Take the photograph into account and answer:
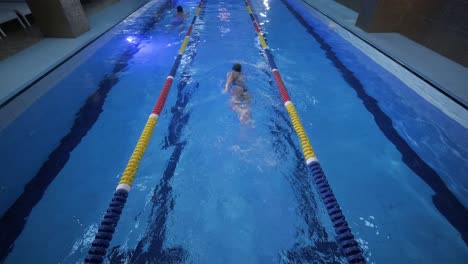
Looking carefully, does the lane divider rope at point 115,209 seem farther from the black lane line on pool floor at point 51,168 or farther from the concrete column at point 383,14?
the concrete column at point 383,14

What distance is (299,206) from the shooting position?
2711mm

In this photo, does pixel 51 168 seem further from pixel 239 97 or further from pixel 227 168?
pixel 239 97

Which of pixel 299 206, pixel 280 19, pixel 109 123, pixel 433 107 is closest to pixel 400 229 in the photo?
pixel 299 206

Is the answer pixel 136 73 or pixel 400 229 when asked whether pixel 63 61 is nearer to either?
pixel 136 73

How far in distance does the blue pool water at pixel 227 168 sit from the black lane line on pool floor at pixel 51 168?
2 cm

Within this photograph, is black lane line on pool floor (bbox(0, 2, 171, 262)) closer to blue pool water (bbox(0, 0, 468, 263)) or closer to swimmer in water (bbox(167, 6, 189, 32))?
blue pool water (bbox(0, 0, 468, 263))

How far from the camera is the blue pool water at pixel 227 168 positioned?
2.35 m

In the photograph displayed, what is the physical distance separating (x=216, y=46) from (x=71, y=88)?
371 cm

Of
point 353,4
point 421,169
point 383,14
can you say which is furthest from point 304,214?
point 353,4

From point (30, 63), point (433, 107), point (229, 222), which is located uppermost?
point (30, 63)

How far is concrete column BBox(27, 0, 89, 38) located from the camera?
5.34m

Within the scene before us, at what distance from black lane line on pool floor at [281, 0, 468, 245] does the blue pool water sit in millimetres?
16

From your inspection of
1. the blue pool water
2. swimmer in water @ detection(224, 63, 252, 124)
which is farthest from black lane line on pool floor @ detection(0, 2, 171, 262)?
swimmer in water @ detection(224, 63, 252, 124)

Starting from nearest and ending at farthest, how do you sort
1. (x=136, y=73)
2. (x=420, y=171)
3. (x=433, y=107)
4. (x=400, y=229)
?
(x=400, y=229) → (x=420, y=171) → (x=433, y=107) → (x=136, y=73)
